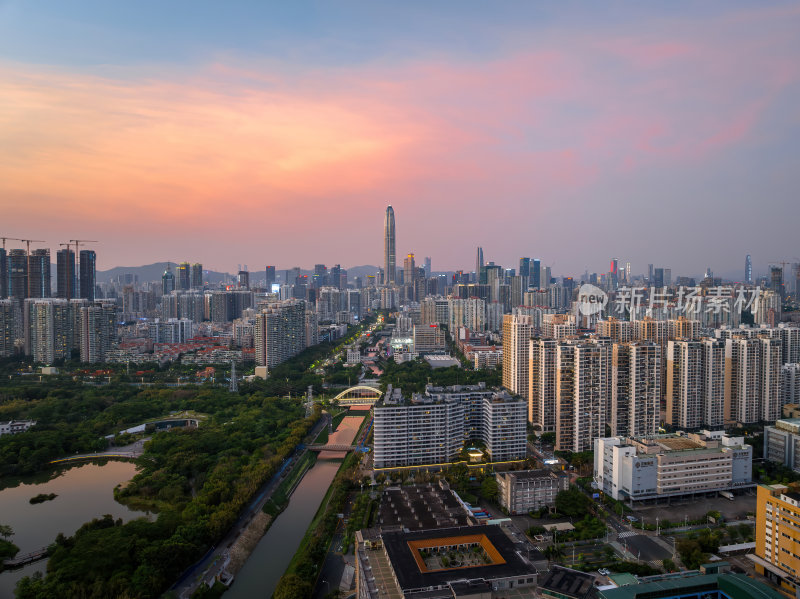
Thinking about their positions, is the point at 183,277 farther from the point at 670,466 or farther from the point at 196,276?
the point at 670,466

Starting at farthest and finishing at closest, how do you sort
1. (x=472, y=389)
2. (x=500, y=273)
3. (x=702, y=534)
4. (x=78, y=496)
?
(x=500, y=273), (x=472, y=389), (x=78, y=496), (x=702, y=534)

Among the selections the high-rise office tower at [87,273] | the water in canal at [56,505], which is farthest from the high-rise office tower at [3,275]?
the water in canal at [56,505]

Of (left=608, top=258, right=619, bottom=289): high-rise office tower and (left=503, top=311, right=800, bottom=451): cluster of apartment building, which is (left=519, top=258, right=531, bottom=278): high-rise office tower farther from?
(left=503, top=311, right=800, bottom=451): cluster of apartment building

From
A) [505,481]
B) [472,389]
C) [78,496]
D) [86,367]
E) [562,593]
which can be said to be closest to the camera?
[562,593]

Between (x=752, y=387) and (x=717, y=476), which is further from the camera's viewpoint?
(x=752, y=387)

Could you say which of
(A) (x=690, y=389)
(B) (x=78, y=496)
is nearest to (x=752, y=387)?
(A) (x=690, y=389)

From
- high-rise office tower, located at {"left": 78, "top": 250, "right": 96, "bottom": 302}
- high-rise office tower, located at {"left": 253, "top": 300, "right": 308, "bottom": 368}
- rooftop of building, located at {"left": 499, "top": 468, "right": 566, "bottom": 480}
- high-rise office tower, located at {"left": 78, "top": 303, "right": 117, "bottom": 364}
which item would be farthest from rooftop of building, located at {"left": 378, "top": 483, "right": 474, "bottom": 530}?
high-rise office tower, located at {"left": 78, "top": 250, "right": 96, "bottom": 302}

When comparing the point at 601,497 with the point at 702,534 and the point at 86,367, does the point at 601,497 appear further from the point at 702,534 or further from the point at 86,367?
the point at 86,367

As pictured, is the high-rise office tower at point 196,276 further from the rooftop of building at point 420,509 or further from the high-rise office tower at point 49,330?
the rooftop of building at point 420,509
